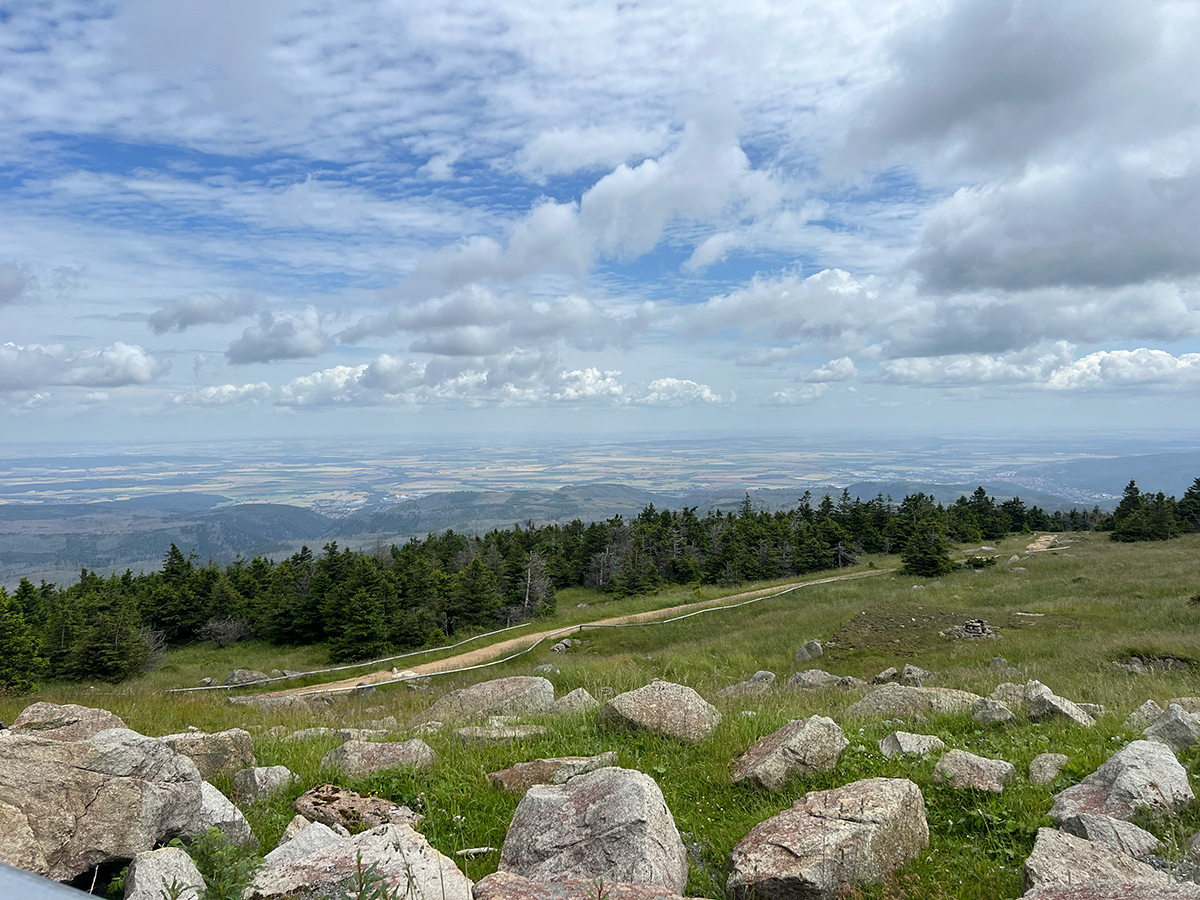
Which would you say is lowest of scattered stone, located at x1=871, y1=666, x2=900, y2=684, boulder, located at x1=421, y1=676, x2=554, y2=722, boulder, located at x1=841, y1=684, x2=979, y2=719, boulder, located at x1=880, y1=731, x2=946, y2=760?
scattered stone, located at x1=871, y1=666, x2=900, y2=684

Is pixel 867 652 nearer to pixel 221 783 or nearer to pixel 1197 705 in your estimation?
pixel 1197 705

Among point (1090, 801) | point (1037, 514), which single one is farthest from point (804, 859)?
point (1037, 514)

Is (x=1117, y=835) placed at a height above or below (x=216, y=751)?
above

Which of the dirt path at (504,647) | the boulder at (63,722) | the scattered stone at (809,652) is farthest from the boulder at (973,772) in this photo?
the dirt path at (504,647)

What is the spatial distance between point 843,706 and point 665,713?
5.04 m

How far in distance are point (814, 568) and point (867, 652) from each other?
126 feet

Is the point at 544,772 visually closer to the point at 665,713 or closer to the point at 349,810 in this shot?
the point at 349,810

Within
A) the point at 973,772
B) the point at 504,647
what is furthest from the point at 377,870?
the point at 504,647

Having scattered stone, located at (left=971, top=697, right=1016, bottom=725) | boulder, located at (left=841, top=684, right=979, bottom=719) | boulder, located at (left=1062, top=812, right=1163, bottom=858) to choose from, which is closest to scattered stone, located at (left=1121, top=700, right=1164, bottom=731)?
scattered stone, located at (left=971, top=697, right=1016, bottom=725)

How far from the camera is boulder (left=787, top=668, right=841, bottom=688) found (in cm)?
1758

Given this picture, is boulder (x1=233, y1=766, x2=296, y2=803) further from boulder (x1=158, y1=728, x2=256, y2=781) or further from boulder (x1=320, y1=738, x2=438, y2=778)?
boulder (x1=320, y1=738, x2=438, y2=778)

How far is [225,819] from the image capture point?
591cm

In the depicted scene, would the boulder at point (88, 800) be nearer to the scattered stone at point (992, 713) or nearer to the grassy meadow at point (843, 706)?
the grassy meadow at point (843, 706)

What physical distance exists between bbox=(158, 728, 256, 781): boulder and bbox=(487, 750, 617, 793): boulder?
3.64 m
